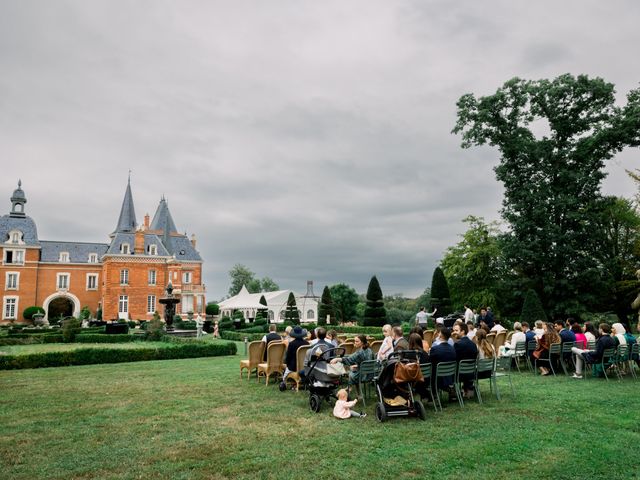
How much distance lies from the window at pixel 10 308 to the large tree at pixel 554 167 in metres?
45.9

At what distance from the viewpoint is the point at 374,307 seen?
3372cm

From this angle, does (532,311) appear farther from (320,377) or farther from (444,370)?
(320,377)

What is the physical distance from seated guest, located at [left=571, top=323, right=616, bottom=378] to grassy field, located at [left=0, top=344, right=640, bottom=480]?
2.68ft

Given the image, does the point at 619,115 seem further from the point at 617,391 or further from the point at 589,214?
the point at 617,391

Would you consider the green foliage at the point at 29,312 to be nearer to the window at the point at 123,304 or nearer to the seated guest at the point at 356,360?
the window at the point at 123,304

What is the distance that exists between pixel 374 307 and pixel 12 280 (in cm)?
3808

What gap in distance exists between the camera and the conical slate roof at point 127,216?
53.5m

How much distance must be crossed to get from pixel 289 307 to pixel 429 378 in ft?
105

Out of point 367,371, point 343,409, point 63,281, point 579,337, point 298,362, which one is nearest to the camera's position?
point 343,409

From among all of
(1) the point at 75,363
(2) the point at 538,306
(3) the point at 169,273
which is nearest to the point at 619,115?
(2) the point at 538,306

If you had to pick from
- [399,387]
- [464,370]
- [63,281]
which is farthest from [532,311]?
[63,281]

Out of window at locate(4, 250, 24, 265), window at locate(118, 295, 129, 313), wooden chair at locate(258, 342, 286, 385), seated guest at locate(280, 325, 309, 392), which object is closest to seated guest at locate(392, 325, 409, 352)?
seated guest at locate(280, 325, 309, 392)

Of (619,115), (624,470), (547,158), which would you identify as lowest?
(624,470)

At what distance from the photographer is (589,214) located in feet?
84.4
